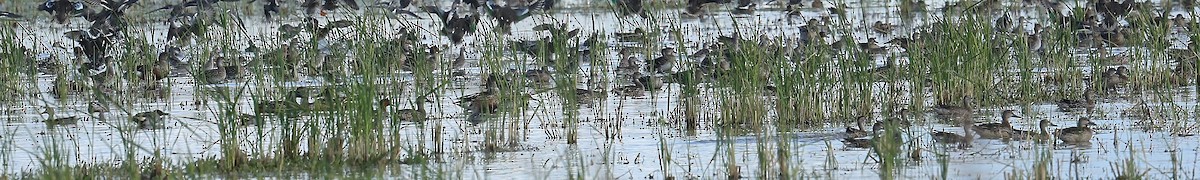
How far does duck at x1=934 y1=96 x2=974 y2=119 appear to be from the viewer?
32.6 feet

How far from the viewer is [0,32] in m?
11.9

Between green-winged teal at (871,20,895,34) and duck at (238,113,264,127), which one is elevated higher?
green-winged teal at (871,20,895,34)

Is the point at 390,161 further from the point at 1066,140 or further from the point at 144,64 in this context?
the point at 144,64

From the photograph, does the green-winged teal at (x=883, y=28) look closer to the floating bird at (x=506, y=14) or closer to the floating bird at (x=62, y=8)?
the floating bird at (x=506, y=14)

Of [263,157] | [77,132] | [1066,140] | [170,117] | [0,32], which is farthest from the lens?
[0,32]

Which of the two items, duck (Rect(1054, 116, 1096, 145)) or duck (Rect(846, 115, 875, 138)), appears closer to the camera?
duck (Rect(1054, 116, 1096, 145))

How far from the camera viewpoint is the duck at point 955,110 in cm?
993

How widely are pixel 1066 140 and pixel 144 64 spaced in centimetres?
693

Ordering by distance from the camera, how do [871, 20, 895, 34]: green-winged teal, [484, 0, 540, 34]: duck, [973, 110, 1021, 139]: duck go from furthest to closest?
[871, 20, 895, 34]: green-winged teal
[484, 0, 540, 34]: duck
[973, 110, 1021, 139]: duck

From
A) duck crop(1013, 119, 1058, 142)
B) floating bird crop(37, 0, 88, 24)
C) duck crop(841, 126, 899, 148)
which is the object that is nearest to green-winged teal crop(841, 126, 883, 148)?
duck crop(841, 126, 899, 148)

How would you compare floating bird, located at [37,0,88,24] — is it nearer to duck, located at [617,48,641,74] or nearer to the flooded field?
the flooded field

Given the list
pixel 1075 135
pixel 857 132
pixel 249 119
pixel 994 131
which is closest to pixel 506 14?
pixel 249 119

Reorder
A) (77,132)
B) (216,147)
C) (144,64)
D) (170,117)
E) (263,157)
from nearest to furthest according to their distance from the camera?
(263,157) < (216,147) < (77,132) < (170,117) < (144,64)

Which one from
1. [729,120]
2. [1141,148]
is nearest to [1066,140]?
[1141,148]
